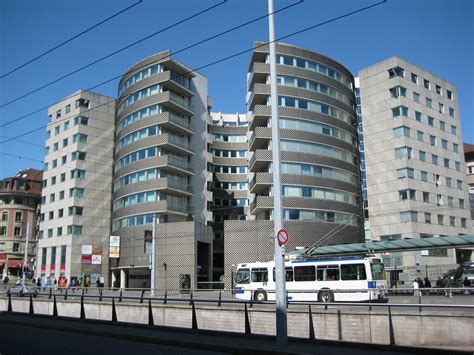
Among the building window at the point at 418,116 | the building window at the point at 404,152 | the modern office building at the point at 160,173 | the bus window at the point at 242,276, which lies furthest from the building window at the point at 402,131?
the bus window at the point at 242,276

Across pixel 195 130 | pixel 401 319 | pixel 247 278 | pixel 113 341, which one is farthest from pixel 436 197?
pixel 113 341

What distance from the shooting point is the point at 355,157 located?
217ft

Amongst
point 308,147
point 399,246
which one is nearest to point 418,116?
point 308,147

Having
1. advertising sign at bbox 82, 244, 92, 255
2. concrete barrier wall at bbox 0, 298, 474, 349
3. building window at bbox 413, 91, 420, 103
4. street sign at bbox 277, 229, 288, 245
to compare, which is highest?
building window at bbox 413, 91, 420, 103

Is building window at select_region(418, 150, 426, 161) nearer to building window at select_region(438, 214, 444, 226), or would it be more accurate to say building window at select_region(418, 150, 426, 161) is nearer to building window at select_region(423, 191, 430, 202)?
building window at select_region(423, 191, 430, 202)

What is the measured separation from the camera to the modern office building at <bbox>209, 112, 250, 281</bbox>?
83188 millimetres

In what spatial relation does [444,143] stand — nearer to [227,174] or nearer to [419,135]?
[419,135]

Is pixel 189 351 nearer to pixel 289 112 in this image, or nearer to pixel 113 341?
pixel 113 341

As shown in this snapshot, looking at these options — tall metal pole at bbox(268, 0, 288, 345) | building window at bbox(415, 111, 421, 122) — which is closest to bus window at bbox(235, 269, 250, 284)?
tall metal pole at bbox(268, 0, 288, 345)

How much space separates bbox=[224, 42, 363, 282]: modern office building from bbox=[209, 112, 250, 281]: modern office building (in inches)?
791

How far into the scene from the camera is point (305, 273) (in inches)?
1314

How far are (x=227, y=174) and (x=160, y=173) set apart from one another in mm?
25846

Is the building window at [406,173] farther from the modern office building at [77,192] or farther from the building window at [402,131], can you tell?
Answer: the modern office building at [77,192]

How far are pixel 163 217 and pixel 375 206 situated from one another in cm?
2896
